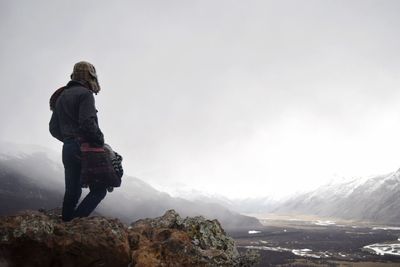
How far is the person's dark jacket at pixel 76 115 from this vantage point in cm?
573

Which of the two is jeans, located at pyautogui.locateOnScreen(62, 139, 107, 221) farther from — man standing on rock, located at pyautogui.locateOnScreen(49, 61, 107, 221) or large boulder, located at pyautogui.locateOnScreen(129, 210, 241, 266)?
large boulder, located at pyautogui.locateOnScreen(129, 210, 241, 266)

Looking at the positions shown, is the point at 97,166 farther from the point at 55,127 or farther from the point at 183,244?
the point at 183,244

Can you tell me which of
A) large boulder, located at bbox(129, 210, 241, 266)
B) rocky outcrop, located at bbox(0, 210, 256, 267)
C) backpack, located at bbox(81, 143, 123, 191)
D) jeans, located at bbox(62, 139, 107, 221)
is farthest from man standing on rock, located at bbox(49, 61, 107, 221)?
large boulder, located at bbox(129, 210, 241, 266)

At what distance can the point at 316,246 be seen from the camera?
118 metres

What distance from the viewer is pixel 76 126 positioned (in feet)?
20.0

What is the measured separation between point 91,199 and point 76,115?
151cm

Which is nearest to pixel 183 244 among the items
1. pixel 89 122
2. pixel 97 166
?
pixel 97 166

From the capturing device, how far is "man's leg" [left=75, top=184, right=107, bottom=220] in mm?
6086

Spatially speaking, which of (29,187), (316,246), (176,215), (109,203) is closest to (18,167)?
(29,187)

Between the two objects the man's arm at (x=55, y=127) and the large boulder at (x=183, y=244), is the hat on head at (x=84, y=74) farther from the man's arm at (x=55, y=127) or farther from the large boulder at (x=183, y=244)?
the large boulder at (x=183, y=244)

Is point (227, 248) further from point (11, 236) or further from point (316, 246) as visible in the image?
point (316, 246)

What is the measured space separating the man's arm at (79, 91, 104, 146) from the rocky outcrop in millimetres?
1527

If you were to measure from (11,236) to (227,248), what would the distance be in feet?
13.8

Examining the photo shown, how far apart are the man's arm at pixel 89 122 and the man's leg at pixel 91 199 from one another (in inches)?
32.3
